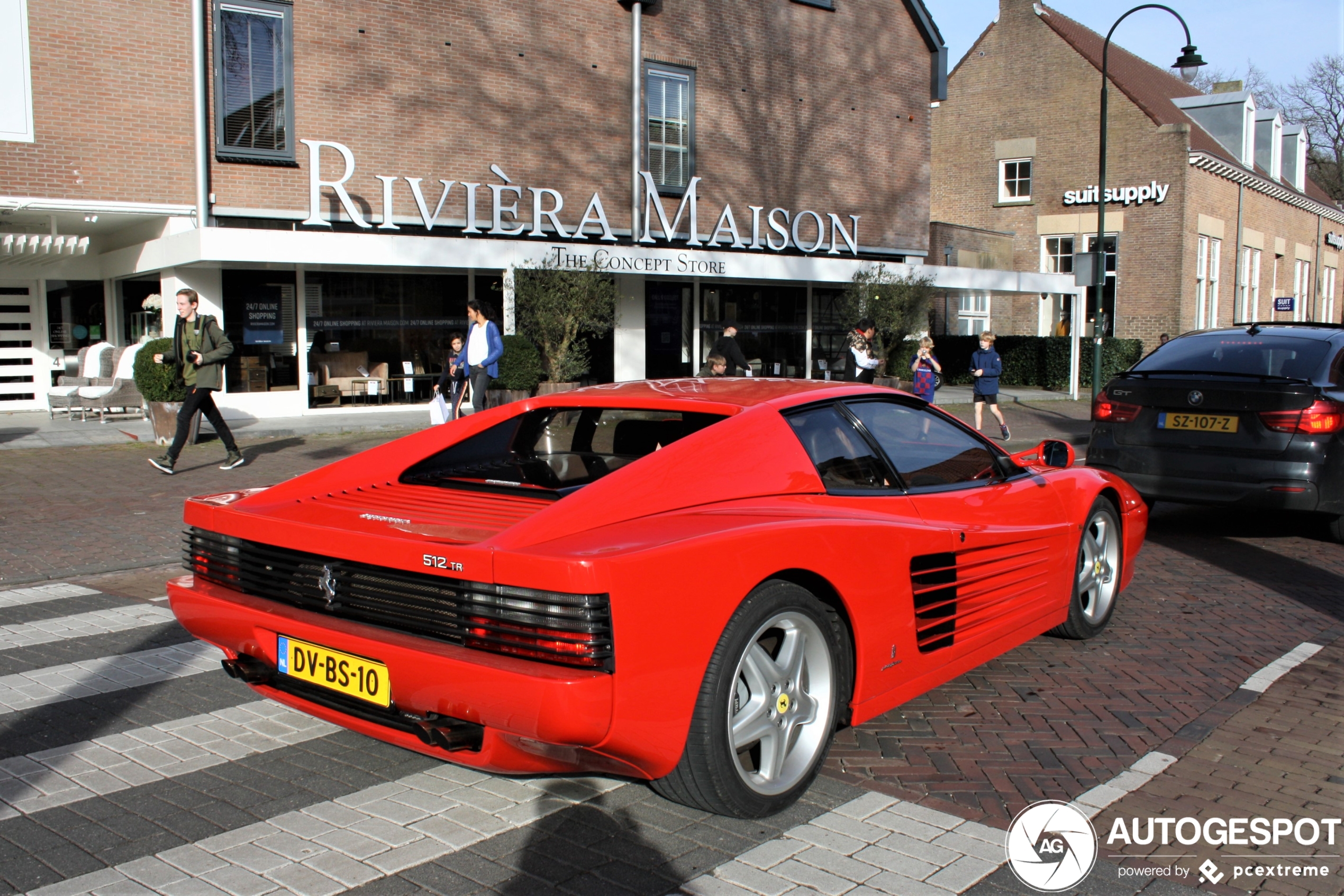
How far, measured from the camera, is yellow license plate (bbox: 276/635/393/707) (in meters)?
3.16

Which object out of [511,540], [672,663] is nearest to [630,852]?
[672,663]

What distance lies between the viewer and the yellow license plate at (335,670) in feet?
10.4

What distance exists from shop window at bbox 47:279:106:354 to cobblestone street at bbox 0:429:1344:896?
15213 millimetres

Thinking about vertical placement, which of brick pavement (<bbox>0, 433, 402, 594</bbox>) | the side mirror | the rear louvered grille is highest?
the side mirror

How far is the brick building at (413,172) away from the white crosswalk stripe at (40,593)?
10044 mm

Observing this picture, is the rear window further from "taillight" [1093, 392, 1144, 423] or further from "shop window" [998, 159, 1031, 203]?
"shop window" [998, 159, 1031, 203]

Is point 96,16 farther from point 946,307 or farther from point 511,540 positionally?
point 946,307

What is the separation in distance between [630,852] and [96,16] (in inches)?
686

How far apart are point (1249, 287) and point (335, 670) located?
4317 centimetres

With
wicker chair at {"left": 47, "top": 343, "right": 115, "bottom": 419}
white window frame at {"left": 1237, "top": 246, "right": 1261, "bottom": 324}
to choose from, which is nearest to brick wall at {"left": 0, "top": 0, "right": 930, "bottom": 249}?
wicker chair at {"left": 47, "top": 343, "right": 115, "bottom": 419}

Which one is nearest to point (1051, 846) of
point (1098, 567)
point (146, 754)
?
point (1098, 567)

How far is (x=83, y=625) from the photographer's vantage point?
5742mm

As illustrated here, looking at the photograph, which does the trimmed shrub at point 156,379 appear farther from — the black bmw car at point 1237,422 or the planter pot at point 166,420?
the black bmw car at point 1237,422

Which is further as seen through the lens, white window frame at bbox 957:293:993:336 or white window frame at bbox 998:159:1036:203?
white window frame at bbox 998:159:1036:203
